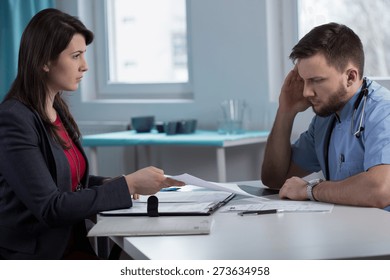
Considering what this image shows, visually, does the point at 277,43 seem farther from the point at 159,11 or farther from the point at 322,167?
the point at 322,167

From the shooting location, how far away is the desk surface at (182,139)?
4066 mm

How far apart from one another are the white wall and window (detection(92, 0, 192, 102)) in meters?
0.23

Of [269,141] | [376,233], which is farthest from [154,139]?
[376,233]

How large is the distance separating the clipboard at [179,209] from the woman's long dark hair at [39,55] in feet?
1.05

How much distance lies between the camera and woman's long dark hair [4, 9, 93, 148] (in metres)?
2.25

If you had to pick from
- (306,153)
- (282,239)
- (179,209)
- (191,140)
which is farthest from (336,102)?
(191,140)

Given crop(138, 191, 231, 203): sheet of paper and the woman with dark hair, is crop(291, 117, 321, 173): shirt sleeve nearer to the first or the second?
crop(138, 191, 231, 203): sheet of paper

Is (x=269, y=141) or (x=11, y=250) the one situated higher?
(x=269, y=141)

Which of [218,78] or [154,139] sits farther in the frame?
[218,78]

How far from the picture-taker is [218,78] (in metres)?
4.58

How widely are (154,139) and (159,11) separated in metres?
1.19

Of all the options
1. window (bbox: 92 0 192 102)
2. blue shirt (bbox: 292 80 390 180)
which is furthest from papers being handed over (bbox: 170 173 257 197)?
window (bbox: 92 0 192 102)

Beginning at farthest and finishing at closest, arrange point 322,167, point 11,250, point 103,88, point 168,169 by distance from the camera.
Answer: point 103,88
point 168,169
point 322,167
point 11,250

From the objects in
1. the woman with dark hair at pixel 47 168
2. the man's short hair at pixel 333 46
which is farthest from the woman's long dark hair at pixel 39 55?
the man's short hair at pixel 333 46
